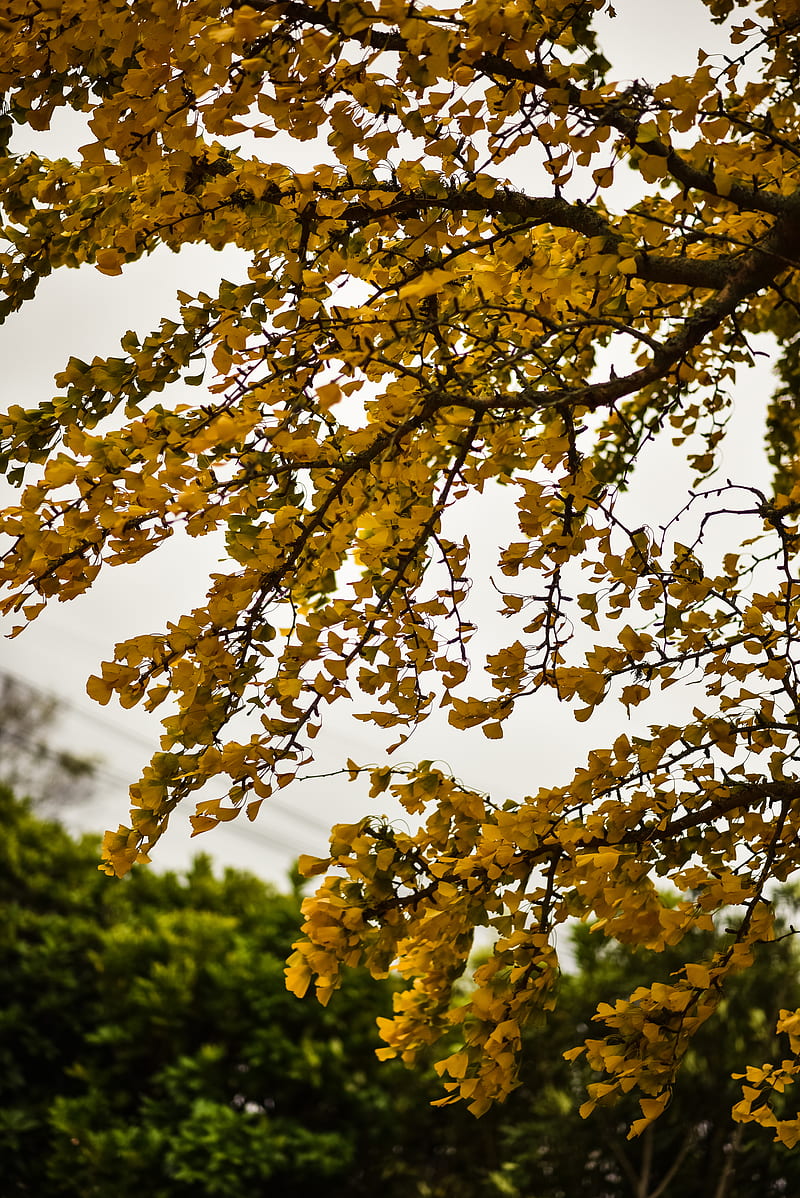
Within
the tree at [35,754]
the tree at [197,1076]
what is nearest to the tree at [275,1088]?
the tree at [197,1076]

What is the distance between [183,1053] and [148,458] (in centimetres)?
379

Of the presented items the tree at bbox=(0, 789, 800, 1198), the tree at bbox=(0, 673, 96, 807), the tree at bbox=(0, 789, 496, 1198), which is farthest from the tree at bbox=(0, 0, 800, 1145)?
the tree at bbox=(0, 673, 96, 807)

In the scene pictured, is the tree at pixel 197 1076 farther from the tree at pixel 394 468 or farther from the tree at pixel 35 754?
the tree at pixel 35 754

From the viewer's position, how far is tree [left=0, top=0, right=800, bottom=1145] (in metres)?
1.35

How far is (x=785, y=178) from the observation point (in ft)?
7.19

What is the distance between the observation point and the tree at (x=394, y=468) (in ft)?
4.43

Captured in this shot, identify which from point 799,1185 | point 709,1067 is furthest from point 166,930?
point 799,1185

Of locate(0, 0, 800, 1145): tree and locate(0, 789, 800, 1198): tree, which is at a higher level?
locate(0, 0, 800, 1145): tree

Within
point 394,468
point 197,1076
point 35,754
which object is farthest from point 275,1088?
point 35,754

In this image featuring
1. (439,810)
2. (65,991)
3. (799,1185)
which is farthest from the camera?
(65,991)

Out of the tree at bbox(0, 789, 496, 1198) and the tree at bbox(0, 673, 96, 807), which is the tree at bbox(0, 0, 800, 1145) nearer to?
the tree at bbox(0, 789, 496, 1198)

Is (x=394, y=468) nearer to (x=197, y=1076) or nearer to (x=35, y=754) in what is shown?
(x=197, y=1076)

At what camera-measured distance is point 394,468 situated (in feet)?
4.83

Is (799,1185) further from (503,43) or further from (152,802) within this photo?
(503,43)
